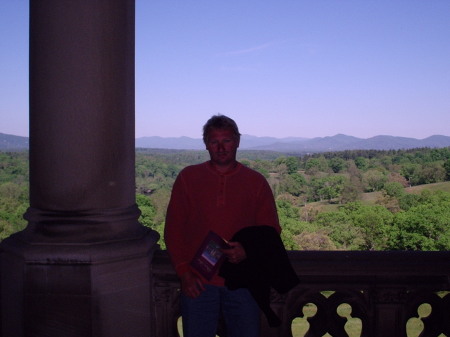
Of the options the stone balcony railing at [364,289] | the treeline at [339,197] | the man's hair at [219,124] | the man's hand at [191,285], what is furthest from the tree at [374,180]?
the man's hand at [191,285]

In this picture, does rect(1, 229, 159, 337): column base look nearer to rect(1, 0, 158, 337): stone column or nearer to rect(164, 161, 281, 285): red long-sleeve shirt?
rect(1, 0, 158, 337): stone column

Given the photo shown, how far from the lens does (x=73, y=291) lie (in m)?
3.93

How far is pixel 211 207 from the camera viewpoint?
3629mm

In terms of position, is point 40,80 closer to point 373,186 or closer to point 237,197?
point 237,197

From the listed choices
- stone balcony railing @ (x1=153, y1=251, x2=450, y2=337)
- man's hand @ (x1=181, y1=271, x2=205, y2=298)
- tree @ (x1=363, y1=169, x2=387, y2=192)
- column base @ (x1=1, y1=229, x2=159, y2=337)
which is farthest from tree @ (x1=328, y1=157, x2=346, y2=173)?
man's hand @ (x1=181, y1=271, x2=205, y2=298)

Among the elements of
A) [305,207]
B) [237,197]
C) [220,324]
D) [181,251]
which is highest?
[237,197]

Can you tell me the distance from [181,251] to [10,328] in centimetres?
187

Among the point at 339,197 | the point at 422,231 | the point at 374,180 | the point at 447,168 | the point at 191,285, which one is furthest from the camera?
the point at 339,197

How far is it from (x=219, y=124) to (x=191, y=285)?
1318 mm

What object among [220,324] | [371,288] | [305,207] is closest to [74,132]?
[220,324]

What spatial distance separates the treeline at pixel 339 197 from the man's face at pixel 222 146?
16455 millimetres

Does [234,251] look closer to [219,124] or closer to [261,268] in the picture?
[261,268]

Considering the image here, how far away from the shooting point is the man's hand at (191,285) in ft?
11.9

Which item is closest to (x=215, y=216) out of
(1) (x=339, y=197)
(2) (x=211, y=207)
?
(2) (x=211, y=207)
